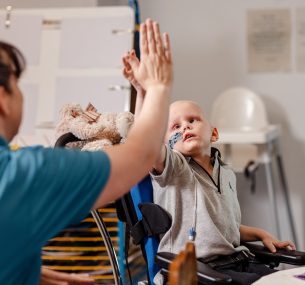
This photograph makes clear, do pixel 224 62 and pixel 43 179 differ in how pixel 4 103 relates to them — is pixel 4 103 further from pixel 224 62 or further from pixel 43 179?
pixel 224 62

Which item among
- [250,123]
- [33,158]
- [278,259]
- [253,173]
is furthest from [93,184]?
[250,123]

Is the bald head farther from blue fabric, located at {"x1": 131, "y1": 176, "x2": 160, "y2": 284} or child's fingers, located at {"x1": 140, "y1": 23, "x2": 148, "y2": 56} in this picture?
child's fingers, located at {"x1": 140, "y1": 23, "x2": 148, "y2": 56}

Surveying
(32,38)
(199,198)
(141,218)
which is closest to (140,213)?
(141,218)

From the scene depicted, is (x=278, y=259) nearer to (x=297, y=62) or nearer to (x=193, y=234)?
(x=193, y=234)

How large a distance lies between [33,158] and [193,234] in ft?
1.72

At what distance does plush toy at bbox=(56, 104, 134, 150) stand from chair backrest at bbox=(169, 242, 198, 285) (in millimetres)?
438

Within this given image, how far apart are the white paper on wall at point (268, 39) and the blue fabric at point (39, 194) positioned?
2.35m

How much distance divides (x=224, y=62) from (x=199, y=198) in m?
1.92

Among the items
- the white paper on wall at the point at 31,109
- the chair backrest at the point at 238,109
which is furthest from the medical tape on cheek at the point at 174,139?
the chair backrest at the point at 238,109

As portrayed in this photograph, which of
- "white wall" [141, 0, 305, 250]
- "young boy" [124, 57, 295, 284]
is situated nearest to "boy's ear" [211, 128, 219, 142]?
"young boy" [124, 57, 295, 284]

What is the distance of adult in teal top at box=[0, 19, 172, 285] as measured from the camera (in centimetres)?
57

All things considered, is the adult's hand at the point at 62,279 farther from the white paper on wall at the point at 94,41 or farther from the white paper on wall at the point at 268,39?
the white paper on wall at the point at 268,39

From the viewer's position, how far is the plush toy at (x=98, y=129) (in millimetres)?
1021

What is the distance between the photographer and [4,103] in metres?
0.64
